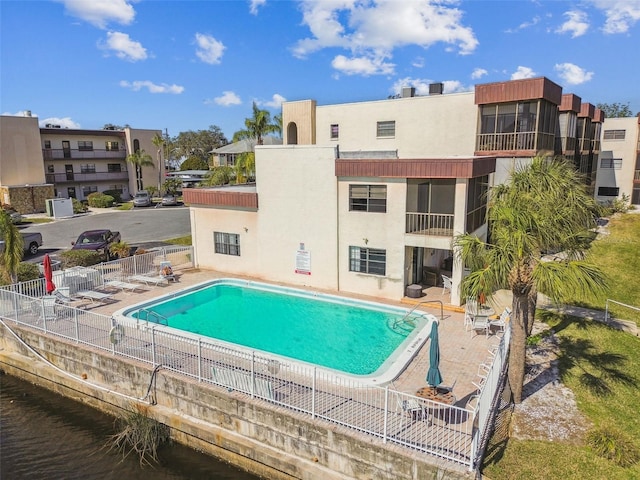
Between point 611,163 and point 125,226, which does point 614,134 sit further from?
point 125,226

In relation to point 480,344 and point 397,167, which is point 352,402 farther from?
point 397,167

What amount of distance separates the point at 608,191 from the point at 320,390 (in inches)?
1832

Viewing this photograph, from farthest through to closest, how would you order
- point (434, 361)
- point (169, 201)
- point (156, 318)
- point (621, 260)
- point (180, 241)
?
point (169, 201) → point (180, 241) → point (621, 260) → point (156, 318) → point (434, 361)

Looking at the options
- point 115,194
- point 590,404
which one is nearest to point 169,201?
point 115,194

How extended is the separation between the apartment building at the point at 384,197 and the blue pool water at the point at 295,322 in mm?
1844

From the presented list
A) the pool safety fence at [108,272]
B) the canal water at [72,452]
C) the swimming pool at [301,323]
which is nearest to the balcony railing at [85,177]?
the pool safety fence at [108,272]

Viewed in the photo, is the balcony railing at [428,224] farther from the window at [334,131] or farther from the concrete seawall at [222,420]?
the window at [334,131]

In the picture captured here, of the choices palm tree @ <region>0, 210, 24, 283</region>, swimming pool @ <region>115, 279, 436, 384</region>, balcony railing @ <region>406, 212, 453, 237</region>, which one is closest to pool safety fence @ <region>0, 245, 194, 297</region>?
palm tree @ <region>0, 210, 24, 283</region>

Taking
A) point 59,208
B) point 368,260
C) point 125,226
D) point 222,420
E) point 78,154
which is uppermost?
point 78,154

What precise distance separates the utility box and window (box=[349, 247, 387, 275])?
134 ft

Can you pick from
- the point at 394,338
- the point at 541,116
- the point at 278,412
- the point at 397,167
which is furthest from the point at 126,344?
the point at 541,116

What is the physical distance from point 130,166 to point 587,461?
6681 centimetres

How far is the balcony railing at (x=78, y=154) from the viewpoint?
56.5 metres

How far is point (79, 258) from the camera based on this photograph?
2583 centimetres
